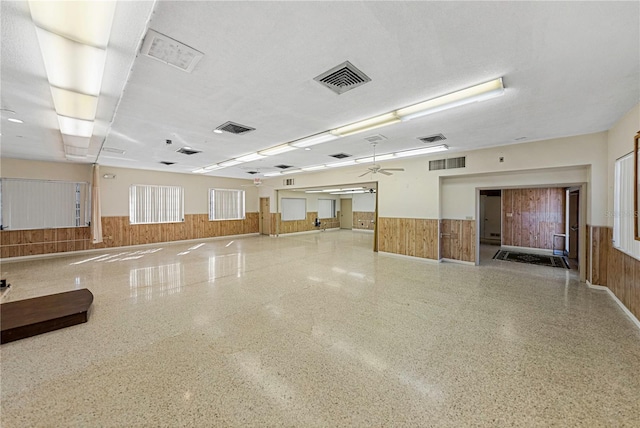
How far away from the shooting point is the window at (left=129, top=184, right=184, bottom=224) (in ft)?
27.4

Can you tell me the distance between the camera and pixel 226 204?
1078 cm

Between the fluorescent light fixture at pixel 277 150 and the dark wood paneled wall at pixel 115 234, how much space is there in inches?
224

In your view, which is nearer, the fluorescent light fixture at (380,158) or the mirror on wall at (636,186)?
the mirror on wall at (636,186)

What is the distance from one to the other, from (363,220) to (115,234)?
10990mm

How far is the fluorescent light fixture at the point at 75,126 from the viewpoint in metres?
3.31

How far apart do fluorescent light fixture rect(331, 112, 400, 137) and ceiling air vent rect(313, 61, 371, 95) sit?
101 centimetres

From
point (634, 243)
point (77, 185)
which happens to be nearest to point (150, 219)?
point (77, 185)

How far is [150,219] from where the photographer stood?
8711mm

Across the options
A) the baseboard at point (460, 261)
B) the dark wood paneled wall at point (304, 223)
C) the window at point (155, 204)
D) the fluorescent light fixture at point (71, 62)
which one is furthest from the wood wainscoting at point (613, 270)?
the window at point (155, 204)

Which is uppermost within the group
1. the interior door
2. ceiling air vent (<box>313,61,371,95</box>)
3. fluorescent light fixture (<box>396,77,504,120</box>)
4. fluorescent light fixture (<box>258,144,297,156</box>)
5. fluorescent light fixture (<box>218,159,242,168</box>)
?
fluorescent light fixture (<box>218,159,242,168</box>)

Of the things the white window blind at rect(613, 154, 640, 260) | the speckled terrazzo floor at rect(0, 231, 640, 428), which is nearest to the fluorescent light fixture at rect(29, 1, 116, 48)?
the speckled terrazzo floor at rect(0, 231, 640, 428)

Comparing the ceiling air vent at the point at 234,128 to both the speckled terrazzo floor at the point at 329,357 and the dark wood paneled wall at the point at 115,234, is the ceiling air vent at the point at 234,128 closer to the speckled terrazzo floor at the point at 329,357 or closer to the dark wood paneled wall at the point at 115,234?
the speckled terrazzo floor at the point at 329,357

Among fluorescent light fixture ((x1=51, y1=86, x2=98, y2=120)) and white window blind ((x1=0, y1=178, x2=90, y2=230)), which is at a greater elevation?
fluorescent light fixture ((x1=51, y1=86, x2=98, y2=120))

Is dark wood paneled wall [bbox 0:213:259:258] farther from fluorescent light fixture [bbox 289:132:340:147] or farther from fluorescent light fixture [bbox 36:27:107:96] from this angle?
fluorescent light fixture [bbox 36:27:107:96]
